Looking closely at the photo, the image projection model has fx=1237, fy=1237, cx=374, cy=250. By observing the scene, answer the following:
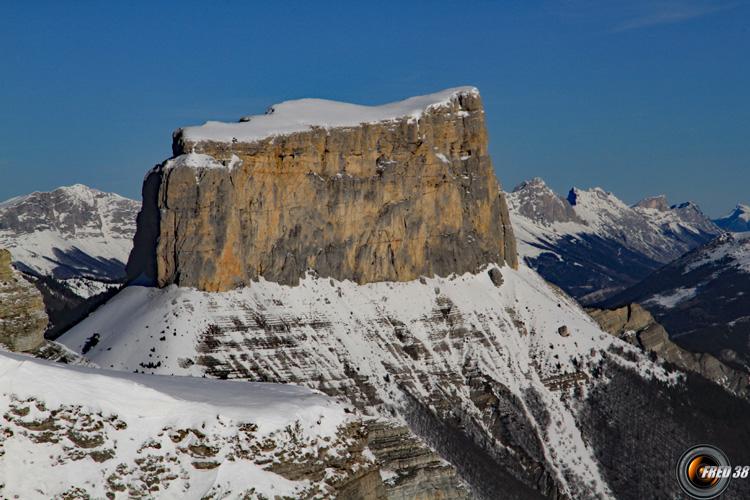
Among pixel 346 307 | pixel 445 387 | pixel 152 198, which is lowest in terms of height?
pixel 445 387

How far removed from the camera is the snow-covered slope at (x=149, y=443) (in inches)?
1535

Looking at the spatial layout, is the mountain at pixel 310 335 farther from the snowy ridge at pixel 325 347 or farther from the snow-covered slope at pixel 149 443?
the snow-covered slope at pixel 149 443

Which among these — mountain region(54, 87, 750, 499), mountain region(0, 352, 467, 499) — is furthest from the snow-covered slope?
mountain region(54, 87, 750, 499)

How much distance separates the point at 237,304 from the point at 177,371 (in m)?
21.7

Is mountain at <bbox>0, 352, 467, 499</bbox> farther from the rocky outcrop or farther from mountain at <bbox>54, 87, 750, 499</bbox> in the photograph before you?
mountain at <bbox>54, 87, 750, 499</bbox>

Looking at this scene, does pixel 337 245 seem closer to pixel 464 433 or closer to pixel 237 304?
pixel 237 304

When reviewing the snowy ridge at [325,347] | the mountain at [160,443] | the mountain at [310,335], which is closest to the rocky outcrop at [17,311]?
the mountain at [160,443]

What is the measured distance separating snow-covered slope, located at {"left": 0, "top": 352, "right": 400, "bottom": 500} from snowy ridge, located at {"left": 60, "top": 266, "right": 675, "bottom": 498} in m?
119

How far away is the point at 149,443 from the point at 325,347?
140943mm

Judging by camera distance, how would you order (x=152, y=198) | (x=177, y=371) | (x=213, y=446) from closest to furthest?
(x=213, y=446) → (x=177, y=371) → (x=152, y=198)

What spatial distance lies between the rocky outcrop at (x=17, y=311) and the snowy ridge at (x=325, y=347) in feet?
348

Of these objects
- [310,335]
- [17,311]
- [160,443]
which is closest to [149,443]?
[160,443]

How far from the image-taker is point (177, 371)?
161m

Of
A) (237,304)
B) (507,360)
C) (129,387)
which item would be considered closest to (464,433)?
(507,360)
